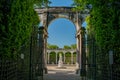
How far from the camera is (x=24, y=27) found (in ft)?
40.7

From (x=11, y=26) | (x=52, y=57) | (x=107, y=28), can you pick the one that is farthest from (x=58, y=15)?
(x=52, y=57)

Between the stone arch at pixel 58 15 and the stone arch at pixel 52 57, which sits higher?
the stone arch at pixel 58 15

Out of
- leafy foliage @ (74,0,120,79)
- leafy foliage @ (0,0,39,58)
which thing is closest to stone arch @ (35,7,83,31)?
leafy foliage @ (74,0,120,79)

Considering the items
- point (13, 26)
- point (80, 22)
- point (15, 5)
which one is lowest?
point (13, 26)

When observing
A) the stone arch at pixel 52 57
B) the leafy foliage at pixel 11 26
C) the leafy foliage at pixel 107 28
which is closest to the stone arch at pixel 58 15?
the leafy foliage at pixel 107 28

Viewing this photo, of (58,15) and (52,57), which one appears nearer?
(58,15)

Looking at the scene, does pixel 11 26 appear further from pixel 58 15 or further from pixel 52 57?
pixel 52 57

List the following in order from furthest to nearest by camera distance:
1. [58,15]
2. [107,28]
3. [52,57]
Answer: [52,57] → [58,15] → [107,28]

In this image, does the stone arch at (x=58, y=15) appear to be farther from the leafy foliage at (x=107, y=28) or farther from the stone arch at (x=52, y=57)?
the stone arch at (x=52, y=57)

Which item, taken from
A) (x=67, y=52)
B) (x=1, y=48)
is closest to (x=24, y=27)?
(x=1, y=48)

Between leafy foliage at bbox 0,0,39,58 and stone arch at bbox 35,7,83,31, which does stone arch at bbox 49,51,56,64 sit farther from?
leafy foliage at bbox 0,0,39,58

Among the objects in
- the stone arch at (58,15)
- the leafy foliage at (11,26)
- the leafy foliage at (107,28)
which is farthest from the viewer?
the stone arch at (58,15)

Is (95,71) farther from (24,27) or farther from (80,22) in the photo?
(80,22)

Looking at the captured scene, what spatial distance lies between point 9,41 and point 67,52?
50986mm
